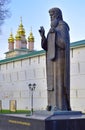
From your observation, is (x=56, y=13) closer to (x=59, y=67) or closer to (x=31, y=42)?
(x=59, y=67)

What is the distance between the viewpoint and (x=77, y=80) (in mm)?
30156

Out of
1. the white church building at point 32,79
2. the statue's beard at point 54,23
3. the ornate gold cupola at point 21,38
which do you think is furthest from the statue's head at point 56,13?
the ornate gold cupola at point 21,38

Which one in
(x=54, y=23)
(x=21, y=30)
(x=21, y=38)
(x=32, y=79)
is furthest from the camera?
(x=21, y=38)

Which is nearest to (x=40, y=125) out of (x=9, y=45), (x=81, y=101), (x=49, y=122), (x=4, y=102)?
(x=49, y=122)

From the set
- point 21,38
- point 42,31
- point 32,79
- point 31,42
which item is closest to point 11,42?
point 21,38

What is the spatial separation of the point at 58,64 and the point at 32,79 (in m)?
28.9

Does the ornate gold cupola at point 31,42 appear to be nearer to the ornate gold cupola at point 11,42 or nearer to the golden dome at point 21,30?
the golden dome at point 21,30

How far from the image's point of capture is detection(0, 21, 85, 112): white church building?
2973 cm

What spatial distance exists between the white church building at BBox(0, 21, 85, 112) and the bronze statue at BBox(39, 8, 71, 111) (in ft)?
67.9

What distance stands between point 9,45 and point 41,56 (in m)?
30.5

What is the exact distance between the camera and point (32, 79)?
122 feet

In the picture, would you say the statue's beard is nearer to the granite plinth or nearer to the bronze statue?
the bronze statue

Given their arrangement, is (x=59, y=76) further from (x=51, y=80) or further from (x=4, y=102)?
(x=4, y=102)

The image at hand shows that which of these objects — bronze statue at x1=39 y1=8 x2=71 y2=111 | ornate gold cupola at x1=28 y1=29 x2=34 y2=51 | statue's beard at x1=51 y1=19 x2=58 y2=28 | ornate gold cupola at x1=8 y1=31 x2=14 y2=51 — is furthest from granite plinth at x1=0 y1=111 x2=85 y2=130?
ornate gold cupola at x1=8 y1=31 x2=14 y2=51
